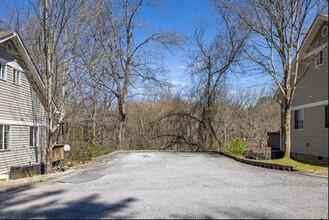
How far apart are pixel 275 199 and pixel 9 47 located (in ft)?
45.1

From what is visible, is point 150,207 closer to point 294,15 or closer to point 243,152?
point 294,15

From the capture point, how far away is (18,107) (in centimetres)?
1391

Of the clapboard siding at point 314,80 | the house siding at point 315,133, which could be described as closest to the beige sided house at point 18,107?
the clapboard siding at point 314,80

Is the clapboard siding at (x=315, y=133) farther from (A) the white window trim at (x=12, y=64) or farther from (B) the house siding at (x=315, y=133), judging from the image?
(A) the white window trim at (x=12, y=64)

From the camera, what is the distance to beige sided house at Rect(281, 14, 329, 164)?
7.63 feet

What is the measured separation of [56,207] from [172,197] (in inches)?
87.7

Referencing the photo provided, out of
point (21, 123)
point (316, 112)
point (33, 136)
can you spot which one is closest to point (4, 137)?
point (21, 123)

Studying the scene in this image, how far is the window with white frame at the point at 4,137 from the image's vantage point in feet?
40.8

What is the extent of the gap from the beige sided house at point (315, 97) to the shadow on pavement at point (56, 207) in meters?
3.07

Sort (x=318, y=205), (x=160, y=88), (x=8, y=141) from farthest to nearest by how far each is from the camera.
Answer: (x=160, y=88) < (x=8, y=141) < (x=318, y=205)

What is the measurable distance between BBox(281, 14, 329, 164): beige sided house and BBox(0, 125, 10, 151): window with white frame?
1268 centimetres

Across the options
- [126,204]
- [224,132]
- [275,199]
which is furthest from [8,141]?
[224,132]

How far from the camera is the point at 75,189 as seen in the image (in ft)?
22.5

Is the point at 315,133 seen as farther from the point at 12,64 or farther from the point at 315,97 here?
the point at 12,64
